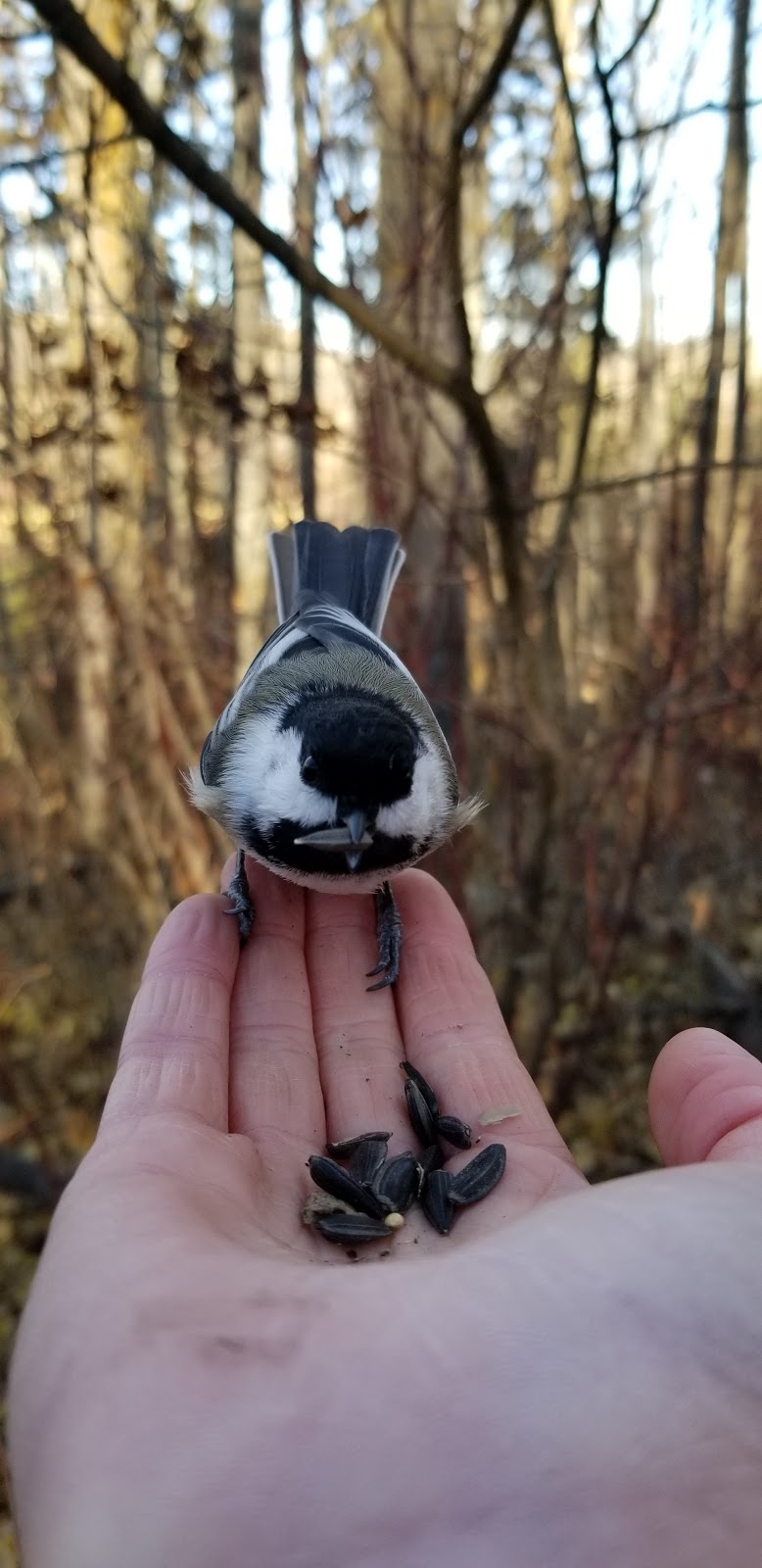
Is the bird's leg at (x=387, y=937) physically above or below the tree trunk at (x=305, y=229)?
below

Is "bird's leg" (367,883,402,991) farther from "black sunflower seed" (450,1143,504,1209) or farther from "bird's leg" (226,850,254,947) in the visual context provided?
"black sunflower seed" (450,1143,504,1209)

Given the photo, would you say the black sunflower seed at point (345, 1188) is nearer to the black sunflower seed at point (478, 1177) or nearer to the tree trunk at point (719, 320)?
the black sunflower seed at point (478, 1177)

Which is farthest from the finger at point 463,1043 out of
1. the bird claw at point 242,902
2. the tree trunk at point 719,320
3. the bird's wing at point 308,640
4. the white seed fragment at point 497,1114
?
the tree trunk at point 719,320

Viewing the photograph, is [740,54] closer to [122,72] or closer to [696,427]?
[696,427]

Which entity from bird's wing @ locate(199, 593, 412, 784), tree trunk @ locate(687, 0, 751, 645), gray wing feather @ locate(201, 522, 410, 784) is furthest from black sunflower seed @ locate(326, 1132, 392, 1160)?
tree trunk @ locate(687, 0, 751, 645)

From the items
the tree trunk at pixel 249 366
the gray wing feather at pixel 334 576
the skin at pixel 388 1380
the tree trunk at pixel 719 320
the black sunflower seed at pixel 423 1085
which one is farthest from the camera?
the tree trunk at pixel 719 320

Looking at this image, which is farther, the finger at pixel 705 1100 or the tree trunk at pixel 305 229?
the tree trunk at pixel 305 229

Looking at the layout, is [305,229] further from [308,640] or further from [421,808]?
[421,808]
